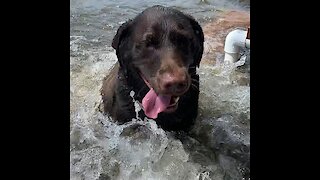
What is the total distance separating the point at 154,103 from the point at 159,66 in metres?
0.32

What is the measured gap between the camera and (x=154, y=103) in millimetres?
3350

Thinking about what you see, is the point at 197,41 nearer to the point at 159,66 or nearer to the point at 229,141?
the point at 159,66

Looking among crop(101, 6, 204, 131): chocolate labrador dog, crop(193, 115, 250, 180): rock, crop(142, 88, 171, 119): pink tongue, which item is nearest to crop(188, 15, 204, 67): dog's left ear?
crop(101, 6, 204, 131): chocolate labrador dog

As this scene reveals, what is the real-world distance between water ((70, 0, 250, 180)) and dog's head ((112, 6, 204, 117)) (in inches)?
21.1

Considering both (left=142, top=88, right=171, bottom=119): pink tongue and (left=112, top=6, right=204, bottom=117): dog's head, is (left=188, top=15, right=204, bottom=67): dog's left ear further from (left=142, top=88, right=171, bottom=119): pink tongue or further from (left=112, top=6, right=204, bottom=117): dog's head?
(left=142, top=88, right=171, bottom=119): pink tongue

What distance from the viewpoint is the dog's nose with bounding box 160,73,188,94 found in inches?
116

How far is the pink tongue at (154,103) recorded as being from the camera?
10.7 feet

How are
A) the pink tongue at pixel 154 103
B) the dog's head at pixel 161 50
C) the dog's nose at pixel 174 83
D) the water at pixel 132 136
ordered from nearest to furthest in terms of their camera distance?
1. the dog's nose at pixel 174 83
2. the dog's head at pixel 161 50
3. the pink tongue at pixel 154 103
4. the water at pixel 132 136

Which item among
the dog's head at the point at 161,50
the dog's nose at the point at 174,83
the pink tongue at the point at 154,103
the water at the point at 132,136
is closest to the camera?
the dog's nose at the point at 174,83

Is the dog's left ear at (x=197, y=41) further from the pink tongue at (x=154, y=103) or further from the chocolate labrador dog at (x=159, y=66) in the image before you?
the pink tongue at (x=154, y=103)

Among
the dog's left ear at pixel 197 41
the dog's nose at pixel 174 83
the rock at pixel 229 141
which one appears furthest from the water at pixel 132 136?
the dog's nose at pixel 174 83

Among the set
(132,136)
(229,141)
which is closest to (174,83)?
(132,136)
